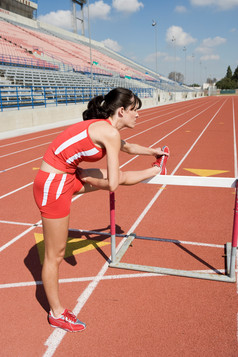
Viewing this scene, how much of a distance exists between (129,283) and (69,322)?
31.9 inches

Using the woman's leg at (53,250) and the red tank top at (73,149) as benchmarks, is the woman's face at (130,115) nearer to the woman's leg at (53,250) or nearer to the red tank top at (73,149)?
the red tank top at (73,149)

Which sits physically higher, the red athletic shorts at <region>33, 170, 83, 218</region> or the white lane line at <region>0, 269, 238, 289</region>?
the red athletic shorts at <region>33, 170, 83, 218</region>

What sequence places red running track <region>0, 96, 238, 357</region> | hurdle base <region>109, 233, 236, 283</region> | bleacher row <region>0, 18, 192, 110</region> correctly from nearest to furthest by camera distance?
red running track <region>0, 96, 238, 357</region> → hurdle base <region>109, 233, 236, 283</region> → bleacher row <region>0, 18, 192, 110</region>

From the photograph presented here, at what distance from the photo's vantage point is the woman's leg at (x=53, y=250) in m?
2.19

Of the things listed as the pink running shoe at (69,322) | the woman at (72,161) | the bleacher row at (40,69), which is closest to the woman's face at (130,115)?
the woman at (72,161)

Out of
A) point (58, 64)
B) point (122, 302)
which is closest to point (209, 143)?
point (122, 302)

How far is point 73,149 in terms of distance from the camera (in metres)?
2.10

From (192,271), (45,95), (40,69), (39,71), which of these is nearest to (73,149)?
(192,271)

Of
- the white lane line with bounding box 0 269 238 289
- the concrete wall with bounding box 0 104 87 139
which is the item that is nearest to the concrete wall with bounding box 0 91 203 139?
the concrete wall with bounding box 0 104 87 139

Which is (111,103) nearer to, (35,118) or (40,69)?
(35,118)

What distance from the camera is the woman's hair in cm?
215

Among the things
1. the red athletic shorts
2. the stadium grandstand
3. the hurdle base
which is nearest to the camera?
the red athletic shorts

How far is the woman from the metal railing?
12302mm

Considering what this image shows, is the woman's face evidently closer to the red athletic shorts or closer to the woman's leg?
the red athletic shorts
